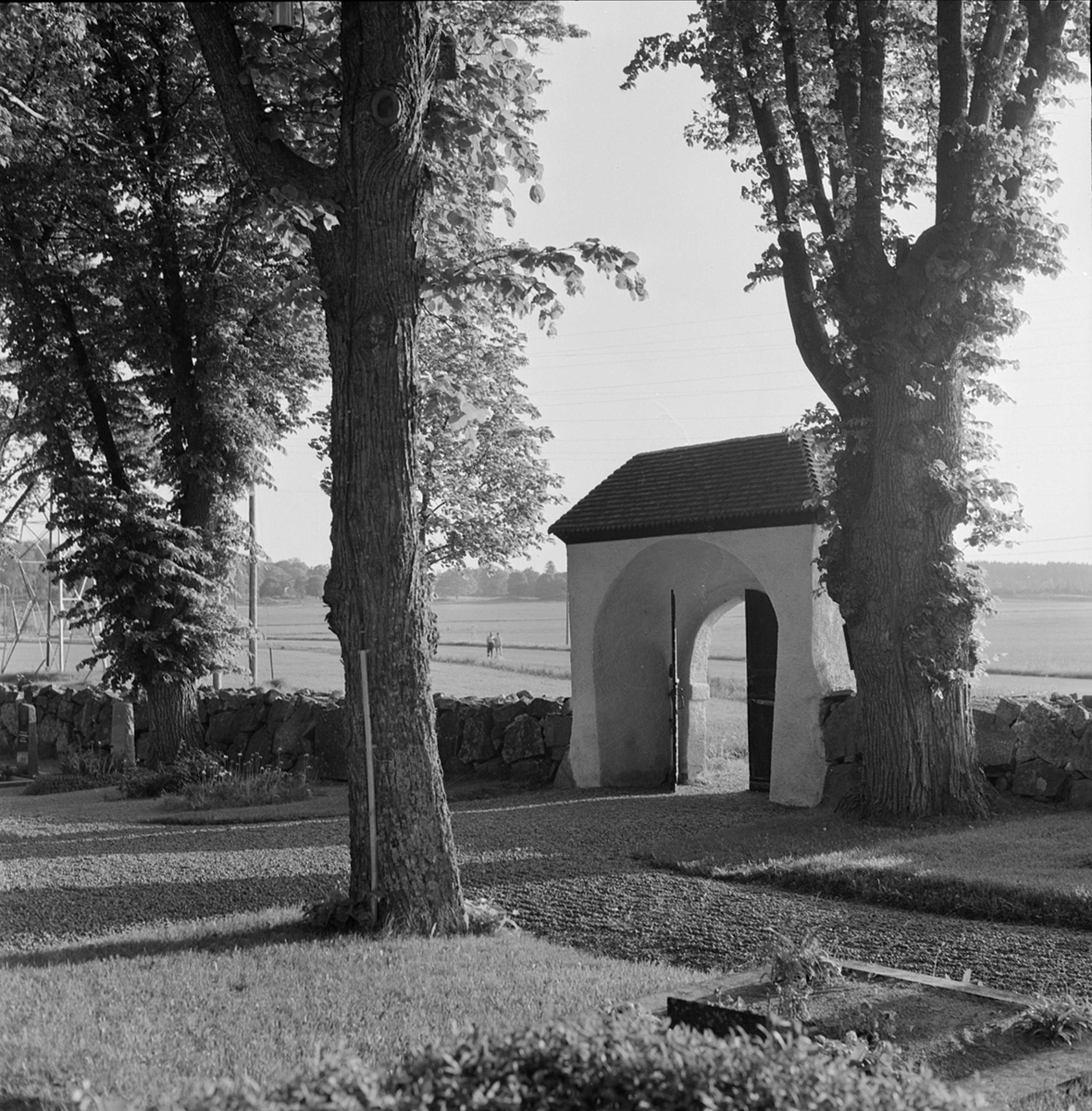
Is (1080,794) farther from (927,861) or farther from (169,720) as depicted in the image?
(169,720)

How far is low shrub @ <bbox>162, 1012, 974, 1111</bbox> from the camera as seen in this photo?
3.21m

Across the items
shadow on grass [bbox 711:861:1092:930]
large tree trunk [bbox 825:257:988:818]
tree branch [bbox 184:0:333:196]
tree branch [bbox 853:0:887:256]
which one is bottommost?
shadow on grass [bbox 711:861:1092:930]

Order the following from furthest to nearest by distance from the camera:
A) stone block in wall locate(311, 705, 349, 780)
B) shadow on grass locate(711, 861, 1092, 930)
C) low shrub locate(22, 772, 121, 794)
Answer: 1. stone block in wall locate(311, 705, 349, 780)
2. low shrub locate(22, 772, 121, 794)
3. shadow on grass locate(711, 861, 1092, 930)

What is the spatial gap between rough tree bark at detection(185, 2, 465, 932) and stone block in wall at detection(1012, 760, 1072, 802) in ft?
24.7

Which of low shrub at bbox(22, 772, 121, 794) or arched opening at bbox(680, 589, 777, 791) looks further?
low shrub at bbox(22, 772, 121, 794)

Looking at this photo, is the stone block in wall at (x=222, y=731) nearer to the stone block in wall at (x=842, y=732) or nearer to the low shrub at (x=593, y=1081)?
the stone block in wall at (x=842, y=732)

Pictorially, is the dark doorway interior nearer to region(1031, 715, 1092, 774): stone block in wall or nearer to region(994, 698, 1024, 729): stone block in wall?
region(994, 698, 1024, 729): stone block in wall

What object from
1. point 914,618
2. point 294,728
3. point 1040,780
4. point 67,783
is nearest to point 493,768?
point 294,728

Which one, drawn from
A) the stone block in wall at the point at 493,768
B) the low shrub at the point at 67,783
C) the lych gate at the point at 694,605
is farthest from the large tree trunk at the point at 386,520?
the low shrub at the point at 67,783

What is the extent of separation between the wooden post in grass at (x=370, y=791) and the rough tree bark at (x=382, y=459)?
3 centimetres

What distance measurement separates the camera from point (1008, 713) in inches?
512

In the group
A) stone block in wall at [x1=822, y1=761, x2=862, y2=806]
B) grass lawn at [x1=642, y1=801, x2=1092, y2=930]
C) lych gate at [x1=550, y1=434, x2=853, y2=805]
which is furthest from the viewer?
lych gate at [x1=550, y1=434, x2=853, y2=805]

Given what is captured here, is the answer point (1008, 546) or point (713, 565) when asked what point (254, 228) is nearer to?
point (713, 565)

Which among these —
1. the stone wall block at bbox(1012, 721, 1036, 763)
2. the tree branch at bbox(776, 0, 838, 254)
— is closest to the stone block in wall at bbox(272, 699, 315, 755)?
the stone wall block at bbox(1012, 721, 1036, 763)
